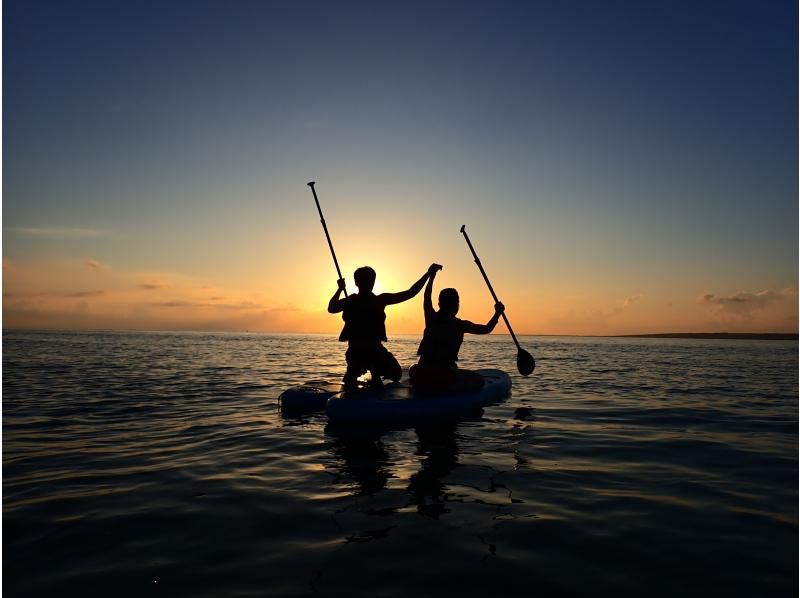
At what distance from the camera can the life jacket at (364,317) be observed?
9.80 metres

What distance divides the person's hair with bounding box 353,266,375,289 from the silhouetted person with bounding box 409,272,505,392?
1.19 m

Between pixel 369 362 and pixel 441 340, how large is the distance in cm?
155

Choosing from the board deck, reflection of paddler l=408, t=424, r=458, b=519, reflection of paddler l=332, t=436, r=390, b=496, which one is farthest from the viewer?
the board deck

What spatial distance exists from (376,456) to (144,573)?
359 cm

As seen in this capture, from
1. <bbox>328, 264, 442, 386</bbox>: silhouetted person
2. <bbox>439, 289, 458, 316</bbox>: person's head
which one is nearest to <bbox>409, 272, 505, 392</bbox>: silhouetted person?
<bbox>439, 289, 458, 316</bbox>: person's head

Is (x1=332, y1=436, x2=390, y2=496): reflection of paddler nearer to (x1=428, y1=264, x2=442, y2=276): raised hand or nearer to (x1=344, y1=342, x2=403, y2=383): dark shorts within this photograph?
(x1=344, y1=342, x2=403, y2=383): dark shorts

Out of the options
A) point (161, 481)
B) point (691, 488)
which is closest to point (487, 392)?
point (691, 488)

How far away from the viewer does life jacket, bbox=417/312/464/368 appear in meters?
10.1

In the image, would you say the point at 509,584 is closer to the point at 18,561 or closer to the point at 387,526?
the point at 387,526

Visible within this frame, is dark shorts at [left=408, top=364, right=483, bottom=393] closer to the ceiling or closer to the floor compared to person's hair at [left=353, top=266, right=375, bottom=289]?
closer to the floor

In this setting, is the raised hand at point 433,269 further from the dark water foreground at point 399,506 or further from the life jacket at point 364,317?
the dark water foreground at point 399,506

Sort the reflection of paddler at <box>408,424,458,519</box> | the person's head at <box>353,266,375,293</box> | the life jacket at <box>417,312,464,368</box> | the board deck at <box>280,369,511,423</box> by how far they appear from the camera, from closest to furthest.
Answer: the reflection of paddler at <box>408,424,458,519</box> → the board deck at <box>280,369,511,423</box> → the person's head at <box>353,266,375,293</box> → the life jacket at <box>417,312,464,368</box>

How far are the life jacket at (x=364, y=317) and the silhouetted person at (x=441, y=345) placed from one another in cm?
96

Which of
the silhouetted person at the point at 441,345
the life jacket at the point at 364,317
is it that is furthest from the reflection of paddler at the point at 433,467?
the life jacket at the point at 364,317
